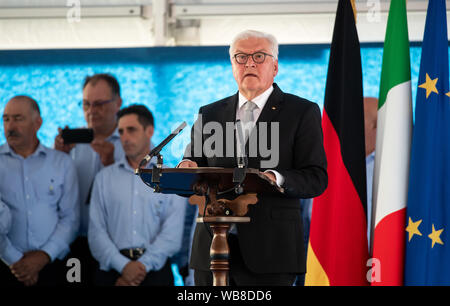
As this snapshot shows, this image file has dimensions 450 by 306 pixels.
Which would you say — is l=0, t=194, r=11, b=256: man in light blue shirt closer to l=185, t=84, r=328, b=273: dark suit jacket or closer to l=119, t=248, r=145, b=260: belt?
l=119, t=248, r=145, b=260: belt

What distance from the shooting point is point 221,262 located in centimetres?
194

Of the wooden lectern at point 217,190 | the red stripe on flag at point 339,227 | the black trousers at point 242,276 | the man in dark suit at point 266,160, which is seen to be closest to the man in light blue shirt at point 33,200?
the red stripe on flag at point 339,227

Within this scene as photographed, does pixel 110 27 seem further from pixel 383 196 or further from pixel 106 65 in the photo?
pixel 383 196

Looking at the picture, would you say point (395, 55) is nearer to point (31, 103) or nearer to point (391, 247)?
point (391, 247)

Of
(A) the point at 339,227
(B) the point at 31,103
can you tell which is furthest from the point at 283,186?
(B) the point at 31,103

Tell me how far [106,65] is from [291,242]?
3083 mm

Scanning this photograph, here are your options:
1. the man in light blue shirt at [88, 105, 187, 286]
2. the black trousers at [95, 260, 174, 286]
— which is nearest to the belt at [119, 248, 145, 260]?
the man in light blue shirt at [88, 105, 187, 286]

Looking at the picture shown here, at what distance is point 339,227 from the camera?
3.77 meters

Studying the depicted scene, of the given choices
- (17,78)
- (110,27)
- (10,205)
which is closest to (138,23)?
(110,27)

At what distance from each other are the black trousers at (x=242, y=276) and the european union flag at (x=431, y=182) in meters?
1.68

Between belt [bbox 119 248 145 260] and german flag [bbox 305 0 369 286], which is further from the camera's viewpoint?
belt [bbox 119 248 145 260]

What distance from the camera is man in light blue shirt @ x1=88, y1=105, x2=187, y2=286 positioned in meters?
4.44

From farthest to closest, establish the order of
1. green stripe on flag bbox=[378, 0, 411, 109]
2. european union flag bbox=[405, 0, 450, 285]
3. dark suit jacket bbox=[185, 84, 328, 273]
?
green stripe on flag bbox=[378, 0, 411, 109] → european union flag bbox=[405, 0, 450, 285] → dark suit jacket bbox=[185, 84, 328, 273]

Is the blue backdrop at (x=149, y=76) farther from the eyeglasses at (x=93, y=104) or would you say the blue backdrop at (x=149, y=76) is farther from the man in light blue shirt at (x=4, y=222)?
the man in light blue shirt at (x=4, y=222)
